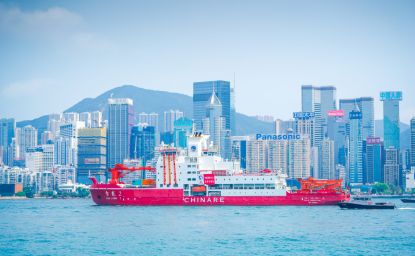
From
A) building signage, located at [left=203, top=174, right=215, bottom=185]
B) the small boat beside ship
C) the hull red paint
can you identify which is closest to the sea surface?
the small boat beside ship

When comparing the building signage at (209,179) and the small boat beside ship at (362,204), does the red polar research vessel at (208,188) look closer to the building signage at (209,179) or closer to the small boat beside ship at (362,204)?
the building signage at (209,179)

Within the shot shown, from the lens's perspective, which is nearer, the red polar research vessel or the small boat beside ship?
the small boat beside ship

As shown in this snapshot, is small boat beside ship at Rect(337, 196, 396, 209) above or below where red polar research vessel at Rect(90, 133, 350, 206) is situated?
below

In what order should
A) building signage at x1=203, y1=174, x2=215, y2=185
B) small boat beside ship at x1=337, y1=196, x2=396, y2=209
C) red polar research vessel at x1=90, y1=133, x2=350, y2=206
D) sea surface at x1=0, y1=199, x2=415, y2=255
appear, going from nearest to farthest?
1. sea surface at x1=0, y1=199, x2=415, y2=255
2. small boat beside ship at x1=337, y1=196, x2=396, y2=209
3. building signage at x1=203, y1=174, x2=215, y2=185
4. red polar research vessel at x1=90, y1=133, x2=350, y2=206

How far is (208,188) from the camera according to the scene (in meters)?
72.7

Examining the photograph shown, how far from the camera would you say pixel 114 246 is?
1641 inches

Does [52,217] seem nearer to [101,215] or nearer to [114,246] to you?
[101,215]

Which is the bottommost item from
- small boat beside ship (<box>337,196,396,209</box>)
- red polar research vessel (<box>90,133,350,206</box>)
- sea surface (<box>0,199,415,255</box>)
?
sea surface (<box>0,199,415,255</box>)

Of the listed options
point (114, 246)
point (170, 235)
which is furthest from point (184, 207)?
point (114, 246)

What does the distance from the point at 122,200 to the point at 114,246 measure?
106 ft

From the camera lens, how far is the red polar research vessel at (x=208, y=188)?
236ft

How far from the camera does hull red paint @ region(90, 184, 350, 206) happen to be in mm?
72062

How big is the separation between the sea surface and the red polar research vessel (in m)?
5.33

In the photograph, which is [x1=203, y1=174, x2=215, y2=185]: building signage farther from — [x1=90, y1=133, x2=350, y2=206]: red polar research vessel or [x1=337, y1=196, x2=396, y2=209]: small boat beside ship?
[x1=337, y1=196, x2=396, y2=209]: small boat beside ship
